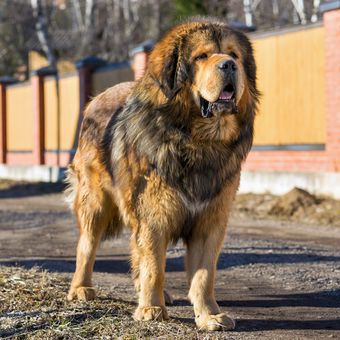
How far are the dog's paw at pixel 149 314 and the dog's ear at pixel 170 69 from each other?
1421mm

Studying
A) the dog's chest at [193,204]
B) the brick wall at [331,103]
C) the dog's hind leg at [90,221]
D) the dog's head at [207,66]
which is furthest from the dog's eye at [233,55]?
the brick wall at [331,103]

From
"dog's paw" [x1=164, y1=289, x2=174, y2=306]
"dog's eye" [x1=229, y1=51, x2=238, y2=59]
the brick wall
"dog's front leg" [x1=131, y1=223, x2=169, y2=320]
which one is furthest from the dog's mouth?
the brick wall

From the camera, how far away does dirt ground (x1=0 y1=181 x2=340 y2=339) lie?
5473 mm

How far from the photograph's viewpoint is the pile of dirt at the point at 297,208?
13.3 m

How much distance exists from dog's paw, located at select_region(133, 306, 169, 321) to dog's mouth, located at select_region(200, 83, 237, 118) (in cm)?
134

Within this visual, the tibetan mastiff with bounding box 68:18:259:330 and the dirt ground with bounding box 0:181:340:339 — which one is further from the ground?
the tibetan mastiff with bounding box 68:18:259:330

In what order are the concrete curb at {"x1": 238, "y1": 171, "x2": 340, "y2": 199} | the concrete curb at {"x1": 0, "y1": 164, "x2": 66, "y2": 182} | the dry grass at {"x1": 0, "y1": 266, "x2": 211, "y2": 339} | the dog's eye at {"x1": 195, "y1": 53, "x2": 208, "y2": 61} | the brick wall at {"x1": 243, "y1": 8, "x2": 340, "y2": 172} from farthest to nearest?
the concrete curb at {"x1": 0, "y1": 164, "x2": 66, "y2": 182} < the brick wall at {"x1": 243, "y1": 8, "x2": 340, "y2": 172} < the concrete curb at {"x1": 238, "y1": 171, "x2": 340, "y2": 199} < the dog's eye at {"x1": 195, "y1": 53, "x2": 208, "y2": 61} < the dry grass at {"x1": 0, "y1": 266, "x2": 211, "y2": 339}

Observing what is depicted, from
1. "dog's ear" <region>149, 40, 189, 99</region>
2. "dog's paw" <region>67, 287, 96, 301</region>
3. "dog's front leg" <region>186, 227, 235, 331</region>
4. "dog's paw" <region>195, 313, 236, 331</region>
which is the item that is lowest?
"dog's paw" <region>67, 287, 96, 301</region>

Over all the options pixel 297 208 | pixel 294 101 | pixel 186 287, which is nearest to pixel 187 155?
pixel 186 287

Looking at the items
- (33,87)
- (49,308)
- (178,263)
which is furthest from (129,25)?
(49,308)

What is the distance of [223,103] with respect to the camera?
5.42 metres

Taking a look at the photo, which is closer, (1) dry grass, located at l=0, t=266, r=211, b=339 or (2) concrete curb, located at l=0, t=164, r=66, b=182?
(1) dry grass, located at l=0, t=266, r=211, b=339

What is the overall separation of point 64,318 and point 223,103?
174 cm

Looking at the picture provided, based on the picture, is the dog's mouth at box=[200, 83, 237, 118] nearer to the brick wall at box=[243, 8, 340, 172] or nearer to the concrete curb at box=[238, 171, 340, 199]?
the concrete curb at box=[238, 171, 340, 199]
